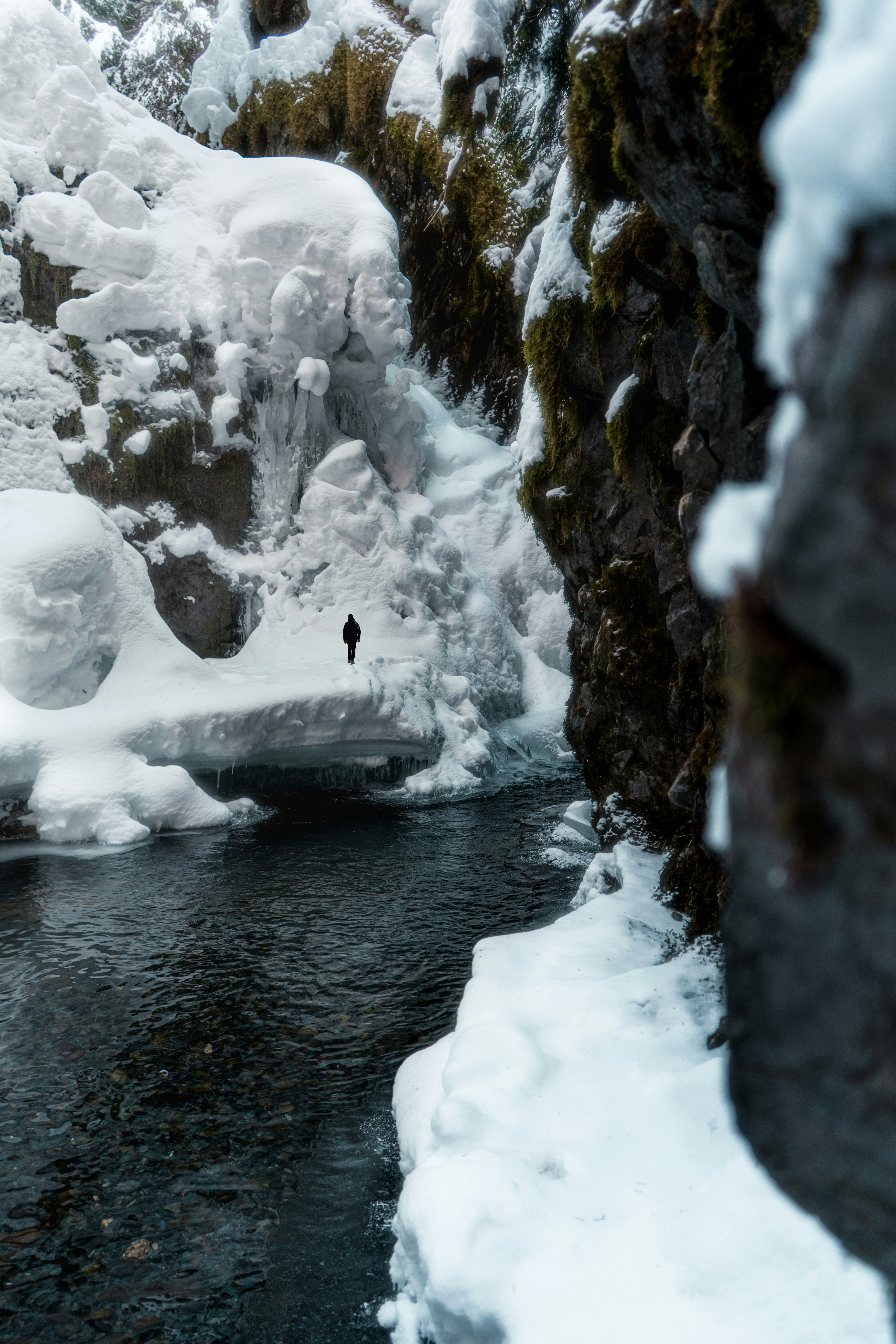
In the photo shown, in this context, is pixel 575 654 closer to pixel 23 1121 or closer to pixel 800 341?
pixel 23 1121

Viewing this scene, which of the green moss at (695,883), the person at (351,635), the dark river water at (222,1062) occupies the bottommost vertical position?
the dark river water at (222,1062)

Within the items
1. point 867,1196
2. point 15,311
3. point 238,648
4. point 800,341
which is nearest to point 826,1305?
point 867,1196

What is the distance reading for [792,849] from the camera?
1.44 m

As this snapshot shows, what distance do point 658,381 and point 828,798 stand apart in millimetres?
6372

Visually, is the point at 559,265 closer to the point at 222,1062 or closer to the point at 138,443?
the point at 222,1062

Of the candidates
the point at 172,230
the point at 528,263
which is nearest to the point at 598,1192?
the point at 528,263

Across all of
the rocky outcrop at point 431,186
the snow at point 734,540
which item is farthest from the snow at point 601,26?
the rocky outcrop at point 431,186

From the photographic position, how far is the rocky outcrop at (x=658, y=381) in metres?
3.88

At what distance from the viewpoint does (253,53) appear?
25.2 m

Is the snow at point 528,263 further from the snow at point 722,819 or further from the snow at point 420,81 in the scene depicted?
the snow at point 722,819

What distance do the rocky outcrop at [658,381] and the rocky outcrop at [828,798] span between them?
3.03m

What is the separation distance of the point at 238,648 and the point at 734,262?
14.3 metres

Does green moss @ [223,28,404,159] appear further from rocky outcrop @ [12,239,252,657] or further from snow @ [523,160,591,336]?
snow @ [523,160,591,336]

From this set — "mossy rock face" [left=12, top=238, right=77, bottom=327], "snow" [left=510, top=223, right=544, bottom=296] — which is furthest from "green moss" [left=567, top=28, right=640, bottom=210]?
"mossy rock face" [left=12, top=238, right=77, bottom=327]
